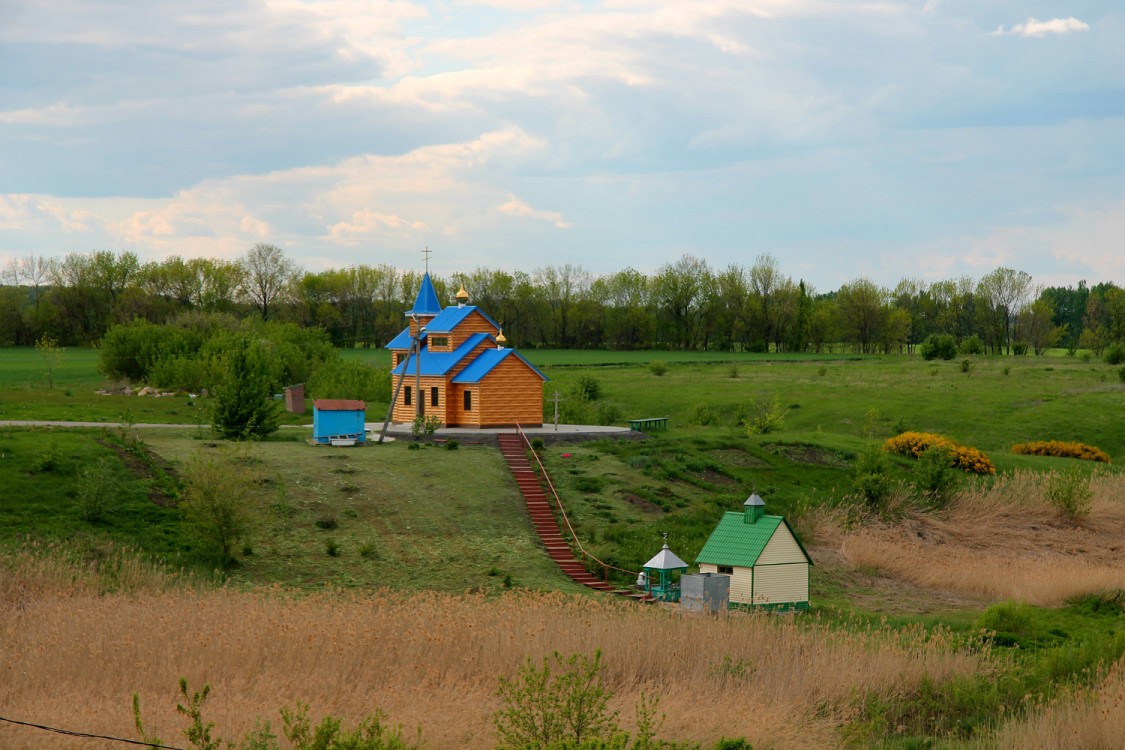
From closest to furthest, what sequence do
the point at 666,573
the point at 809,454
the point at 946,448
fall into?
1. the point at 666,573
2. the point at 946,448
3. the point at 809,454

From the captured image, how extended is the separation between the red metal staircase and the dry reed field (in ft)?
26.5

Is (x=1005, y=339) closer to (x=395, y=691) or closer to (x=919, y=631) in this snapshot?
(x=919, y=631)

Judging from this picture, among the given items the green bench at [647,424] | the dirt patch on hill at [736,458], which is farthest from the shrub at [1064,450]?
the green bench at [647,424]


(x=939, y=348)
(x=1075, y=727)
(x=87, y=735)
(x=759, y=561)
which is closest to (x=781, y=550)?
(x=759, y=561)

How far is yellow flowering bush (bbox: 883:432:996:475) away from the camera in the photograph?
46.1 meters

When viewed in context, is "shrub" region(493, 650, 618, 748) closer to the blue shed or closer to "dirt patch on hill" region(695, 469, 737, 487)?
"dirt patch on hill" region(695, 469, 737, 487)

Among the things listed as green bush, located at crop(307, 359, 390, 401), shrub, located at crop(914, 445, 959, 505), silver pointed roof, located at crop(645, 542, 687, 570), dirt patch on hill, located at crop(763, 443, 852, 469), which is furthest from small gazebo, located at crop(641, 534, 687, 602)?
green bush, located at crop(307, 359, 390, 401)

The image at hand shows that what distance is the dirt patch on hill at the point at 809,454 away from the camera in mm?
45062

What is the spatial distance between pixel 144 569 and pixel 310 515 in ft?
25.0

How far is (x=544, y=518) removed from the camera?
3528 cm

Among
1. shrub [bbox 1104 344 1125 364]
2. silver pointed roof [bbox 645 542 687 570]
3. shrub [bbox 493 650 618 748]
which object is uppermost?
shrub [bbox 1104 344 1125 364]

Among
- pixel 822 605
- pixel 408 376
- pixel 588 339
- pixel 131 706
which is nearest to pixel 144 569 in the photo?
pixel 131 706

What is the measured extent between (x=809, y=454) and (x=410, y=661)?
31.1m

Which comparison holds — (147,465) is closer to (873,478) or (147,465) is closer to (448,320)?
(448,320)
